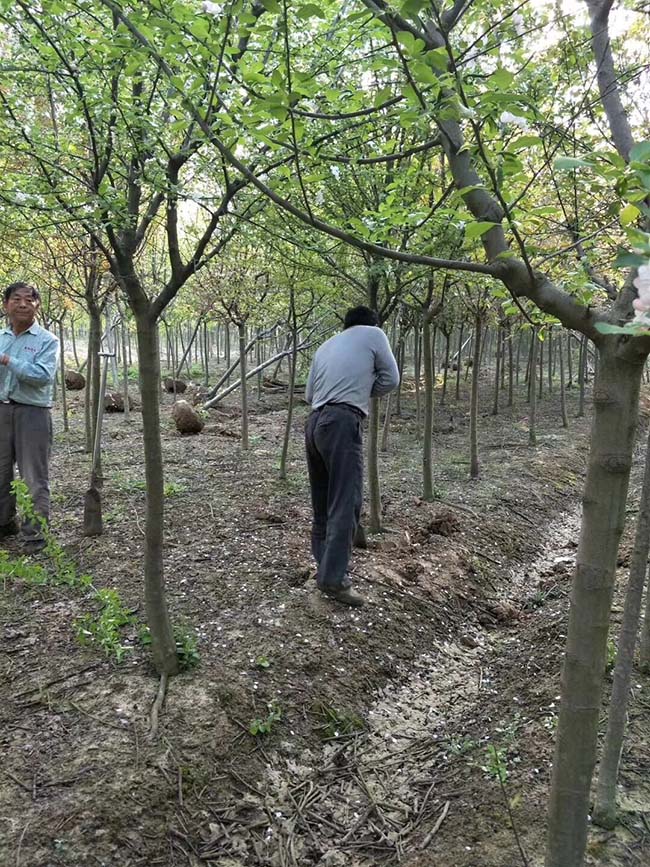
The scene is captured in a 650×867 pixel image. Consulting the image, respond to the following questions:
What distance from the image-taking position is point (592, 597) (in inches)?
63.1

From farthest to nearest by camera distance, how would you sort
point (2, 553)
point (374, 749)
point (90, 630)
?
point (2, 553), point (90, 630), point (374, 749)

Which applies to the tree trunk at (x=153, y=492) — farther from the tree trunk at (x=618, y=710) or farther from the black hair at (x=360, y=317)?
the tree trunk at (x=618, y=710)

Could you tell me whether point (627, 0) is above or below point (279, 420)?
above

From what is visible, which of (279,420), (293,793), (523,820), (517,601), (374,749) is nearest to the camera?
(523,820)

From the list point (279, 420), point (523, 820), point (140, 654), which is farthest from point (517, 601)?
point (279, 420)

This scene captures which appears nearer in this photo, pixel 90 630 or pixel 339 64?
pixel 339 64

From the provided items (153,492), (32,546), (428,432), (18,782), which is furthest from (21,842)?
(428,432)

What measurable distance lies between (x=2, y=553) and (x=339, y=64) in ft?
12.4

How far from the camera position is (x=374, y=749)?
3.12 m

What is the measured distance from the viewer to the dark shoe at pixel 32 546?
4.61 meters

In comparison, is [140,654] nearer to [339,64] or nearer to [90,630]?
[90,630]

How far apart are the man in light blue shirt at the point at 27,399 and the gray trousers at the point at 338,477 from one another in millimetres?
2198

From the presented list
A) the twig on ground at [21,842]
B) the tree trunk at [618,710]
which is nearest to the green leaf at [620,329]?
the tree trunk at [618,710]

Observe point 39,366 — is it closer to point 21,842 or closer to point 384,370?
point 384,370
